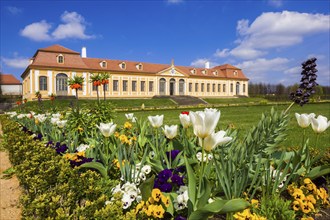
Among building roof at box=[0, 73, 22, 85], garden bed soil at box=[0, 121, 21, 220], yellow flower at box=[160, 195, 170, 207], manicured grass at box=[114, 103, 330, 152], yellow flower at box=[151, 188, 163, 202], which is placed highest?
building roof at box=[0, 73, 22, 85]

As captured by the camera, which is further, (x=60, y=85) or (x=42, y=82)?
(x=60, y=85)

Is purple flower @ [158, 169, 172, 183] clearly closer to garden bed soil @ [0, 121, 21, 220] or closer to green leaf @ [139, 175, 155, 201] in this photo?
green leaf @ [139, 175, 155, 201]

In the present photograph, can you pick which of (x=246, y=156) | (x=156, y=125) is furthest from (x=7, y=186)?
(x=246, y=156)

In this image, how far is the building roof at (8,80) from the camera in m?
57.4

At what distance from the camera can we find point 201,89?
46.5 metres

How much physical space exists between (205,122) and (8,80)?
2642 inches

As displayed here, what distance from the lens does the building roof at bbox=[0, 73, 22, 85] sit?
188 ft

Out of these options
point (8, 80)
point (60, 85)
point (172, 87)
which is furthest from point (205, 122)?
point (8, 80)

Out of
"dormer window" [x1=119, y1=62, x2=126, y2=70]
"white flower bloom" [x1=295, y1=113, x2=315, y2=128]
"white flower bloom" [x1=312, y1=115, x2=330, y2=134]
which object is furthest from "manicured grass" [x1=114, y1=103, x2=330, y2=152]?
"dormer window" [x1=119, y1=62, x2=126, y2=70]

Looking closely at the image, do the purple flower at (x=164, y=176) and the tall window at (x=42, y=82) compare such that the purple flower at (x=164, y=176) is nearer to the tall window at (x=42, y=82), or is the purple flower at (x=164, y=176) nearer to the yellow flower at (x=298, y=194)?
the yellow flower at (x=298, y=194)

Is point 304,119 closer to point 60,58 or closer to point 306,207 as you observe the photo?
point 306,207

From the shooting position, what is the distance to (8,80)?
58375 millimetres

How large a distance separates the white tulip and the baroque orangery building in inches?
1244

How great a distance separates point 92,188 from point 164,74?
1604 inches
